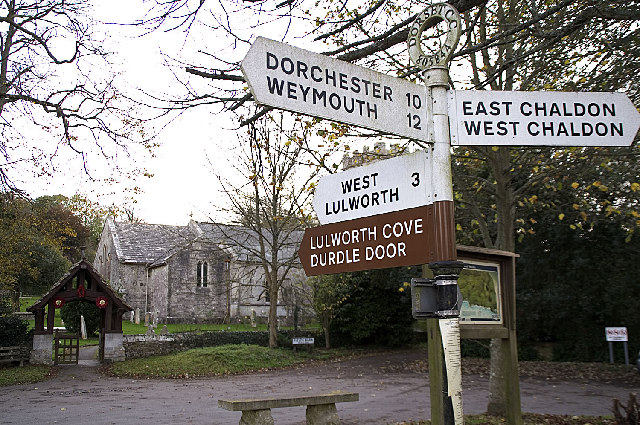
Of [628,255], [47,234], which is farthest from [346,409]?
[47,234]

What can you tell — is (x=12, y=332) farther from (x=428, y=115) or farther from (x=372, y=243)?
(x=428, y=115)

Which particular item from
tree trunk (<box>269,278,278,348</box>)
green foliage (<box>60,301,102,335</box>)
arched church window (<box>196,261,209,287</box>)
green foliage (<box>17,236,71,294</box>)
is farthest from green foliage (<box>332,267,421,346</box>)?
green foliage (<box>17,236,71,294</box>)

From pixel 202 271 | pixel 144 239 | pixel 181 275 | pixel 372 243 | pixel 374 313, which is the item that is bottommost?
pixel 374 313

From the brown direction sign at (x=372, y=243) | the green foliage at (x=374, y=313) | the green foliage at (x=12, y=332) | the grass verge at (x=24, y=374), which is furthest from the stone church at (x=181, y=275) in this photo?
the brown direction sign at (x=372, y=243)

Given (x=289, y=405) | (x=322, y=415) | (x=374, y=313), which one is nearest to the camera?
(x=289, y=405)

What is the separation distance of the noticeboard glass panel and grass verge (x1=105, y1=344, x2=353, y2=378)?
15.4m

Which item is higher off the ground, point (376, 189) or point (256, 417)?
point (376, 189)

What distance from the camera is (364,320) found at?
26062 millimetres

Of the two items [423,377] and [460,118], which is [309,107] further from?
[423,377]

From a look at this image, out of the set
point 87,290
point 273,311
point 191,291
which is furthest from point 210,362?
point 191,291

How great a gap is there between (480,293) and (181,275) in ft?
115

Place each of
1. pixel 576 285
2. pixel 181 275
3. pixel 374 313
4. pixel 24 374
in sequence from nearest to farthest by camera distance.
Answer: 1. pixel 24 374
2. pixel 576 285
3. pixel 374 313
4. pixel 181 275

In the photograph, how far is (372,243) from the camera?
11.5 ft

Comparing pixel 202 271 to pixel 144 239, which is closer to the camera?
pixel 202 271
